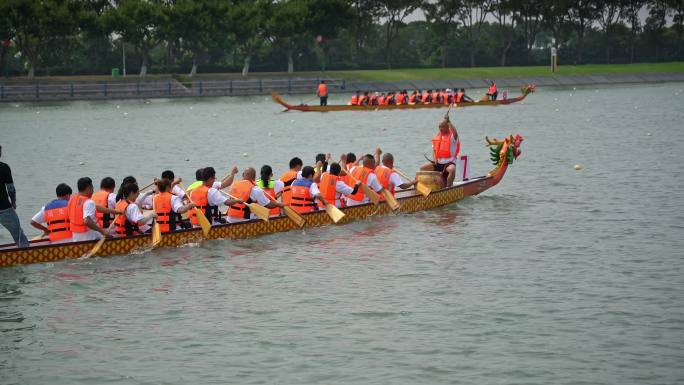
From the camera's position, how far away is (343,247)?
74.6ft

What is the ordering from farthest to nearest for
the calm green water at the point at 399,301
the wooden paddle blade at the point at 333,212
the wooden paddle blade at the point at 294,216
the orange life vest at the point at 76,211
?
the wooden paddle blade at the point at 333,212 → the wooden paddle blade at the point at 294,216 → the orange life vest at the point at 76,211 → the calm green water at the point at 399,301

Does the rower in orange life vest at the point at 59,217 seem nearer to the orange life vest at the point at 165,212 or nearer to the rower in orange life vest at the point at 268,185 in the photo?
the orange life vest at the point at 165,212

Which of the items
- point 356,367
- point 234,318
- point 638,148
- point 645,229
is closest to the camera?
point 356,367

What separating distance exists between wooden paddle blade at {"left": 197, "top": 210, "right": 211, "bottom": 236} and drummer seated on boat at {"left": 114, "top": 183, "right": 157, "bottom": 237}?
0.90 meters

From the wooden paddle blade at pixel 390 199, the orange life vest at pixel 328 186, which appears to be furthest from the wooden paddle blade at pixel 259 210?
the wooden paddle blade at pixel 390 199

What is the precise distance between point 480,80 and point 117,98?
4058 cm

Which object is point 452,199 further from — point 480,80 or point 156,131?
point 480,80

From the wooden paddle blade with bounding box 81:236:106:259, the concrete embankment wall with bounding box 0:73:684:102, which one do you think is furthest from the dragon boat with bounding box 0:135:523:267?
the concrete embankment wall with bounding box 0:73:684:102

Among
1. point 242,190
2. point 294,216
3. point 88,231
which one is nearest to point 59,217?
point 88,231

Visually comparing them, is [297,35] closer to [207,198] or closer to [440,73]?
[440,73]

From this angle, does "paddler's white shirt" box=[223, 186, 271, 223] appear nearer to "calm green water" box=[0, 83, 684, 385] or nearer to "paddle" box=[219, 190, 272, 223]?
"paddle" box=[219, 190, 272, 223]

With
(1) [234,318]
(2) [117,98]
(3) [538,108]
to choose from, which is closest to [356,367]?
(1) [234,318]

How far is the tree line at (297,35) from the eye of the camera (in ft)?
299

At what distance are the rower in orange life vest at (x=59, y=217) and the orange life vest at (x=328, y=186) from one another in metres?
6.16
